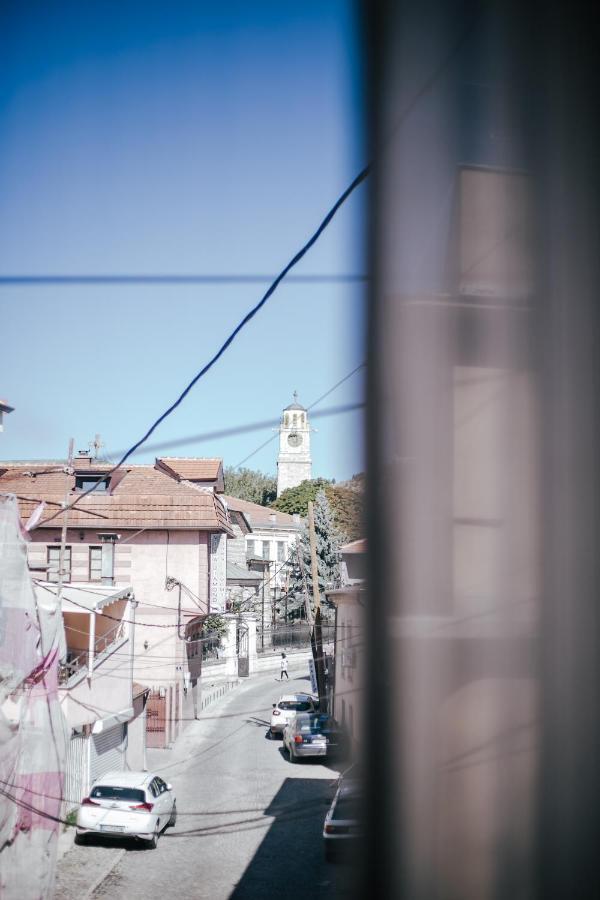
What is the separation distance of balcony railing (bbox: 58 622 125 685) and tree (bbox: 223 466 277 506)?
20779 mm

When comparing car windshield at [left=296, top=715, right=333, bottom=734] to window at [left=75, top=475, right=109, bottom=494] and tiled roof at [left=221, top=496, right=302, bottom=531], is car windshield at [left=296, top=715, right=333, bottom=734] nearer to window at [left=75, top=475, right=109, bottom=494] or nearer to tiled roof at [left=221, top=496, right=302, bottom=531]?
window at [left=75, top=475, right=109, bottom=494]

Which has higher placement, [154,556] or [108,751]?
[154,556]

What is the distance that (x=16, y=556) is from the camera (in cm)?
650

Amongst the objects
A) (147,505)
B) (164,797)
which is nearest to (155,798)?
(164,797)

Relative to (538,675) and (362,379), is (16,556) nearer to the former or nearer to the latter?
(362,379)

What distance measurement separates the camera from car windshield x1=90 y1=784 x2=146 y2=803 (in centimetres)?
838

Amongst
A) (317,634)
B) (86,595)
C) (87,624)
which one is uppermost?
(86,595)

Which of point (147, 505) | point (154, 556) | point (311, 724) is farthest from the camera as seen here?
point (154, 556)

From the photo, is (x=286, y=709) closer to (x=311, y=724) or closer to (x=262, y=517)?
(x=311, y=724)

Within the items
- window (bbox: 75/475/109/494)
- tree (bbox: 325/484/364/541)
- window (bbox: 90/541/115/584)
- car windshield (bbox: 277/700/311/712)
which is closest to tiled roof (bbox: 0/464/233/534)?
window (bbox: 75/475/109/494)

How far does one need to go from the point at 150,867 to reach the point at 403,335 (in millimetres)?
7333

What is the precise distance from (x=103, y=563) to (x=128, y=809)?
248 inches

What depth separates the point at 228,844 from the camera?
796cm

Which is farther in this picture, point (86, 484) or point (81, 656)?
point (86, 484)
